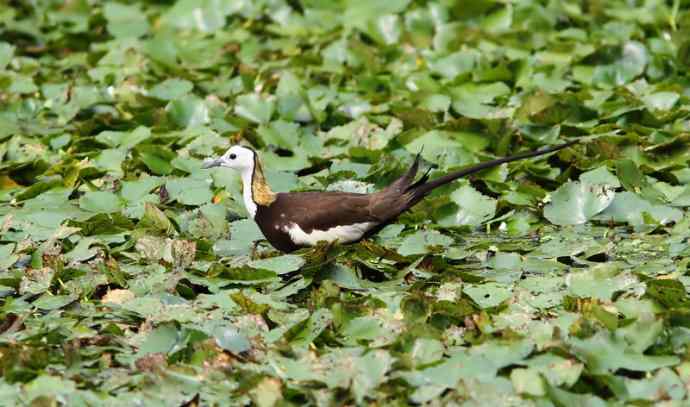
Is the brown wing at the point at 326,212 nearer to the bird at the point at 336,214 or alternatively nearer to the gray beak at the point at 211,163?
the bird at the point at 336,214

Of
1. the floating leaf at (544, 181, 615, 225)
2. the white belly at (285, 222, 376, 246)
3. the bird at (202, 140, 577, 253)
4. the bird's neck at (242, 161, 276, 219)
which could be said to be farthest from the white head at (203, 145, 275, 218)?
the floating leaf at (544, 181, 615, 225)

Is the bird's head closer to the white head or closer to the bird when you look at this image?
Result: the white head

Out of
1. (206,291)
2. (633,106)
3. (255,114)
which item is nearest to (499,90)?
(633,106)

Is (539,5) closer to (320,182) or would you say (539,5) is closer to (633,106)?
(633,106)

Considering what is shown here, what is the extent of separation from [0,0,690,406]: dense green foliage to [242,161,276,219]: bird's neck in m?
0.16

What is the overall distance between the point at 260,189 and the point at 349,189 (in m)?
0.59

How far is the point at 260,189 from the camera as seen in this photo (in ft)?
24.1

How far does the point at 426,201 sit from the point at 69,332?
2216 millimetres

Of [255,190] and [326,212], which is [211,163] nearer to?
[255,190]

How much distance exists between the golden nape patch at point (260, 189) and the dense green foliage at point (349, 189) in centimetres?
20

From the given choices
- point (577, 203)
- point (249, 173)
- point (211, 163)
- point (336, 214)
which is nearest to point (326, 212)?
point (336, 214)

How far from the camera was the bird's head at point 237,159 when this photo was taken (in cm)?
A: 751

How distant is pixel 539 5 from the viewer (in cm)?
1071

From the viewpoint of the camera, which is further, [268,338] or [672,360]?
[268,338]
